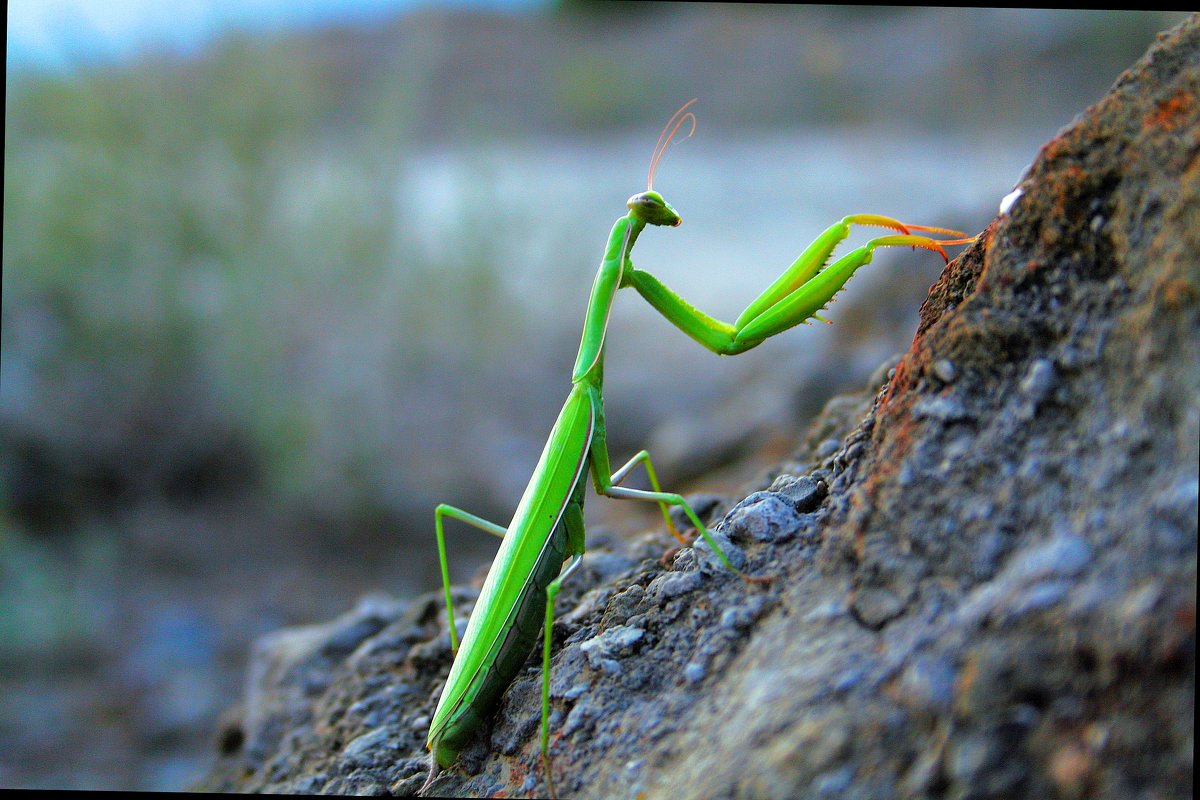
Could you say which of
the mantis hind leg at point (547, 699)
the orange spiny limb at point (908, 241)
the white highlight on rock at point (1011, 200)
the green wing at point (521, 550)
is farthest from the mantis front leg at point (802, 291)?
the mantis hind leg at point (547, 699)

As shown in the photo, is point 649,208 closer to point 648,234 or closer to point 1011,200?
point 1011,200

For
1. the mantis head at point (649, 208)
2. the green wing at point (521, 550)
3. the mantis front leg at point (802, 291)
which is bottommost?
the green wing at point (521, 550)

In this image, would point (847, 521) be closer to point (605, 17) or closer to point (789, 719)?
point (789, 719)

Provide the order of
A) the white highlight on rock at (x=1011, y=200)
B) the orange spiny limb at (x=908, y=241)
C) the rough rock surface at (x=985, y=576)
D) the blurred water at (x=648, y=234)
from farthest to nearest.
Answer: the blurred water at (x=648, y=234) < the orange spiny limb at (x=908, y=241) < the white highlight on rock at (x=1011, y=200) < the rough rock surface at (x=985, y=576)

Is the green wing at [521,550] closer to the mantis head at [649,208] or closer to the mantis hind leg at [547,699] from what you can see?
the mantis hind leg at [547,699]

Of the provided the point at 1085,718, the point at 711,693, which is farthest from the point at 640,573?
the point at 1085,718

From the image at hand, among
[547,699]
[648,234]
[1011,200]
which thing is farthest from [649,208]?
[648,234]

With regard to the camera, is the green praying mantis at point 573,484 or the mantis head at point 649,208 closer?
the green praying mantis at point 573,484

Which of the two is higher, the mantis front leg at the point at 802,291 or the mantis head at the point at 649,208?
the mantis head at the point at 649,208
